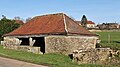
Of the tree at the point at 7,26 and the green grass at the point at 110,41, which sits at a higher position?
the tree at the point at 7,26

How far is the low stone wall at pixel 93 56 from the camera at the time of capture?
2438 centimetres

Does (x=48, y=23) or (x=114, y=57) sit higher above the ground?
(x=48, y=23)

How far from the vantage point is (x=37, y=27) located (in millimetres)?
34906

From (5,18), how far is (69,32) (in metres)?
27.9

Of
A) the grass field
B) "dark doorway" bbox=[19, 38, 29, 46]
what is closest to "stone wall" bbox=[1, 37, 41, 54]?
"dark doorway" bbox=[19, 38, 29, 46]

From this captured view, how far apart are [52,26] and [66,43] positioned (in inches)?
164

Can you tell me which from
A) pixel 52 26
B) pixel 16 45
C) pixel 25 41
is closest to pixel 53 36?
pixel 52 26

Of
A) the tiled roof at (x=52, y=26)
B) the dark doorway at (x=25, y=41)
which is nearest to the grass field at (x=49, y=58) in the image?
the tiled roof at (x=52, y=26)

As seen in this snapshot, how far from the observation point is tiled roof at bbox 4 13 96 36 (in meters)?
30.4

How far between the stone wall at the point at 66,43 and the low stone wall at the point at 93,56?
4.27m

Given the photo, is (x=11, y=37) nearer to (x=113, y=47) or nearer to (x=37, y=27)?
(x=37, y=27)

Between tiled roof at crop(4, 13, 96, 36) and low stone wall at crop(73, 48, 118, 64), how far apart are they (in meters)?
4.95

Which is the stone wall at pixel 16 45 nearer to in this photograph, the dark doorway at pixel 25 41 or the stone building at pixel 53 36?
the stone building at pixel 53 36

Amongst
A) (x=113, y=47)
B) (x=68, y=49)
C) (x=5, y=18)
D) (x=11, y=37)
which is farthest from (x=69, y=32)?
(x=5, y=18)
